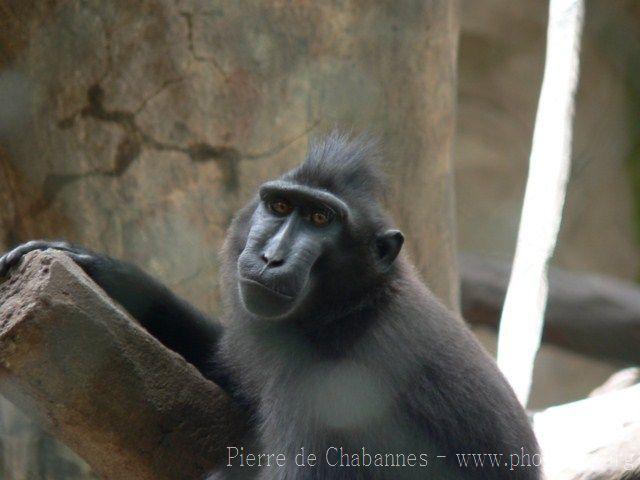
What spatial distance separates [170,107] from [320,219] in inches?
53.0

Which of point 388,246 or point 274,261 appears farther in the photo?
point 388,246

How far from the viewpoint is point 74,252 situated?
12.8ft

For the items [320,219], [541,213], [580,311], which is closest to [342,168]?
[320,219]

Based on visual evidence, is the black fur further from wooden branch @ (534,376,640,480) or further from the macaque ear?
wooden branch @ (534,376,640,480)

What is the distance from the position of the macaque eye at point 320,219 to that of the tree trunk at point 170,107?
3.35ft

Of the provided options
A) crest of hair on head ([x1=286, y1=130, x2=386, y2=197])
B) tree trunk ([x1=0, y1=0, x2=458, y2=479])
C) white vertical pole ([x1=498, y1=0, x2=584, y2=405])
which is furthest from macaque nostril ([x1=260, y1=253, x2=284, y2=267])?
white vertical pole ([x1=498, y1=0, x2=584, y2=405])

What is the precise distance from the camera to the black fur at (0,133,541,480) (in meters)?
3.74

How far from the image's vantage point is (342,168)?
4168 millimetres

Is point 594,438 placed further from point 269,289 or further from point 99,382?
point 99,382

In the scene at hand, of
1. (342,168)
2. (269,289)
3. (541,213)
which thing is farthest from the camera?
(541,213)

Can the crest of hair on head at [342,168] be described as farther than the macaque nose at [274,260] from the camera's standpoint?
Yes

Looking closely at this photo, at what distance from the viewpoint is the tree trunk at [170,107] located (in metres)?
4.83

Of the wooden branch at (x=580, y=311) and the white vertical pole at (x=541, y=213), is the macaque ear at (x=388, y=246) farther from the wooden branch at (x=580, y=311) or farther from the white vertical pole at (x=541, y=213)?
the wooden branch at (x=580, y=311)

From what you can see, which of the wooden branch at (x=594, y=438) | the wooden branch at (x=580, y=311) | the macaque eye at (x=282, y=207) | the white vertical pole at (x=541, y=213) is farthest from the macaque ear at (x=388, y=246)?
the wooden branch at (x=580, y=311)
